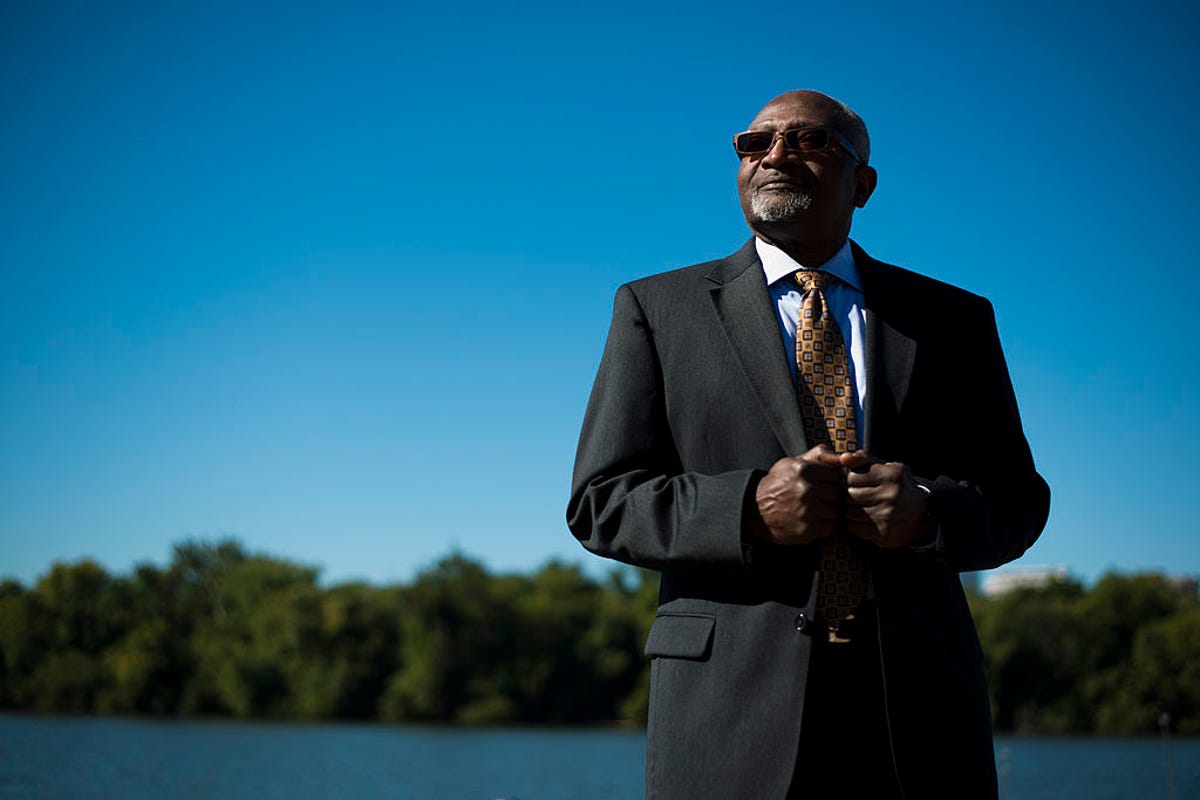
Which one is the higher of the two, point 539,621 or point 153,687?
point 539,621

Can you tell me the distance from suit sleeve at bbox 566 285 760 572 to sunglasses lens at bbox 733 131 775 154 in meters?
0.48

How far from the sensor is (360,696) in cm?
7631

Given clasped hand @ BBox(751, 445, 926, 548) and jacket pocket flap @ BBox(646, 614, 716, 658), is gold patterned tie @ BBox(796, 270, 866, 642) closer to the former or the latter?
clasped hand @ BBox(751, 445, 926, 548)

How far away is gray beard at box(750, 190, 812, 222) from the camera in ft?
10.5

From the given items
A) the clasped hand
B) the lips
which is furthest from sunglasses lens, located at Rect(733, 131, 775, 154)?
the clasped hand

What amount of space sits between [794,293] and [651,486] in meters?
0.69

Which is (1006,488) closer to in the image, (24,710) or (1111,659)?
(1111,659)

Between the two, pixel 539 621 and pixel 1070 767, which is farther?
pixel 539 621

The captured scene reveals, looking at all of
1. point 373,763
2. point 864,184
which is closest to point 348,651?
point 373,763

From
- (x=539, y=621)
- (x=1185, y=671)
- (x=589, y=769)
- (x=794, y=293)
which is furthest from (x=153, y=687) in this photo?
(x=794, y=293)

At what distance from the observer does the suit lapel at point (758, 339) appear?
2992 mm

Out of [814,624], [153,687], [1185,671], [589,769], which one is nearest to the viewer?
[814,624]

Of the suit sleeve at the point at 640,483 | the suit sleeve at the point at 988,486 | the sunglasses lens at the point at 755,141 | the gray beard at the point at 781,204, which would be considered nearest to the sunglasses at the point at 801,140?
the sunglasses lens at the point at 755,141

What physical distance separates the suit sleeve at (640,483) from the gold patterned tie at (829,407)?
269mm
